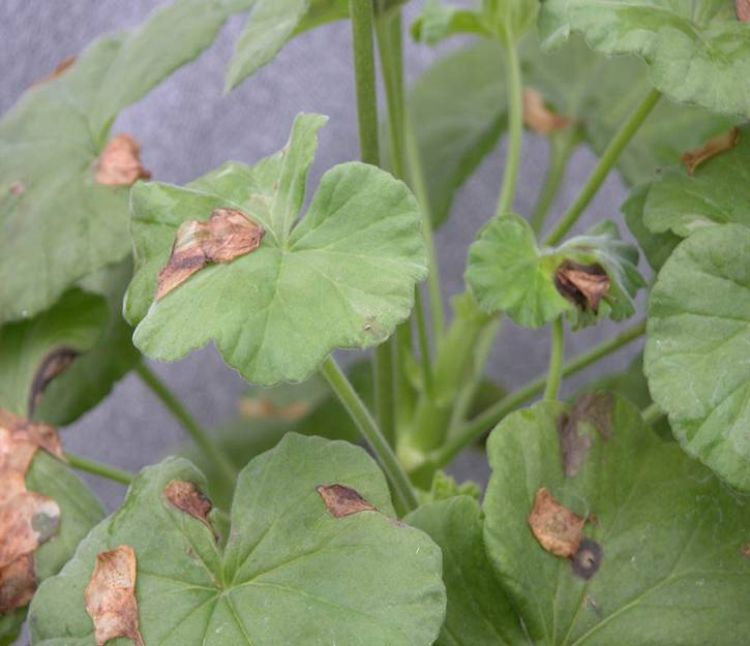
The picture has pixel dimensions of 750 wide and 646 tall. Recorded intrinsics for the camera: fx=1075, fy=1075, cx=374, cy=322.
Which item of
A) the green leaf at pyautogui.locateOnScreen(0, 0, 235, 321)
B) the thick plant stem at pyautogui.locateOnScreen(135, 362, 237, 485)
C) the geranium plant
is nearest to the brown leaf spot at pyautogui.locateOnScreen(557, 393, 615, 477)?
the geranium plant

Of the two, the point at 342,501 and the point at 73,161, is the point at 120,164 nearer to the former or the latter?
the point at 73,161

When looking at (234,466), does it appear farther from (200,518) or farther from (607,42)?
(607,42)

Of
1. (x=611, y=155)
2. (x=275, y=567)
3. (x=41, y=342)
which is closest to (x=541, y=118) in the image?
(x=611, y=155)

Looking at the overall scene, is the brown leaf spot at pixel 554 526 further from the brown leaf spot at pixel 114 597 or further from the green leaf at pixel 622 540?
the brown leaf spot at pixel 114 597

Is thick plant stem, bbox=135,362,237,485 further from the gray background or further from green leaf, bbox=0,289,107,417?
the gray background

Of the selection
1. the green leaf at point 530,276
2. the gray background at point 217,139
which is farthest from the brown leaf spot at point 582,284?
the gray background at point 217,139

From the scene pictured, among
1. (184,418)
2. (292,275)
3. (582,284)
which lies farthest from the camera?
(184,418)
